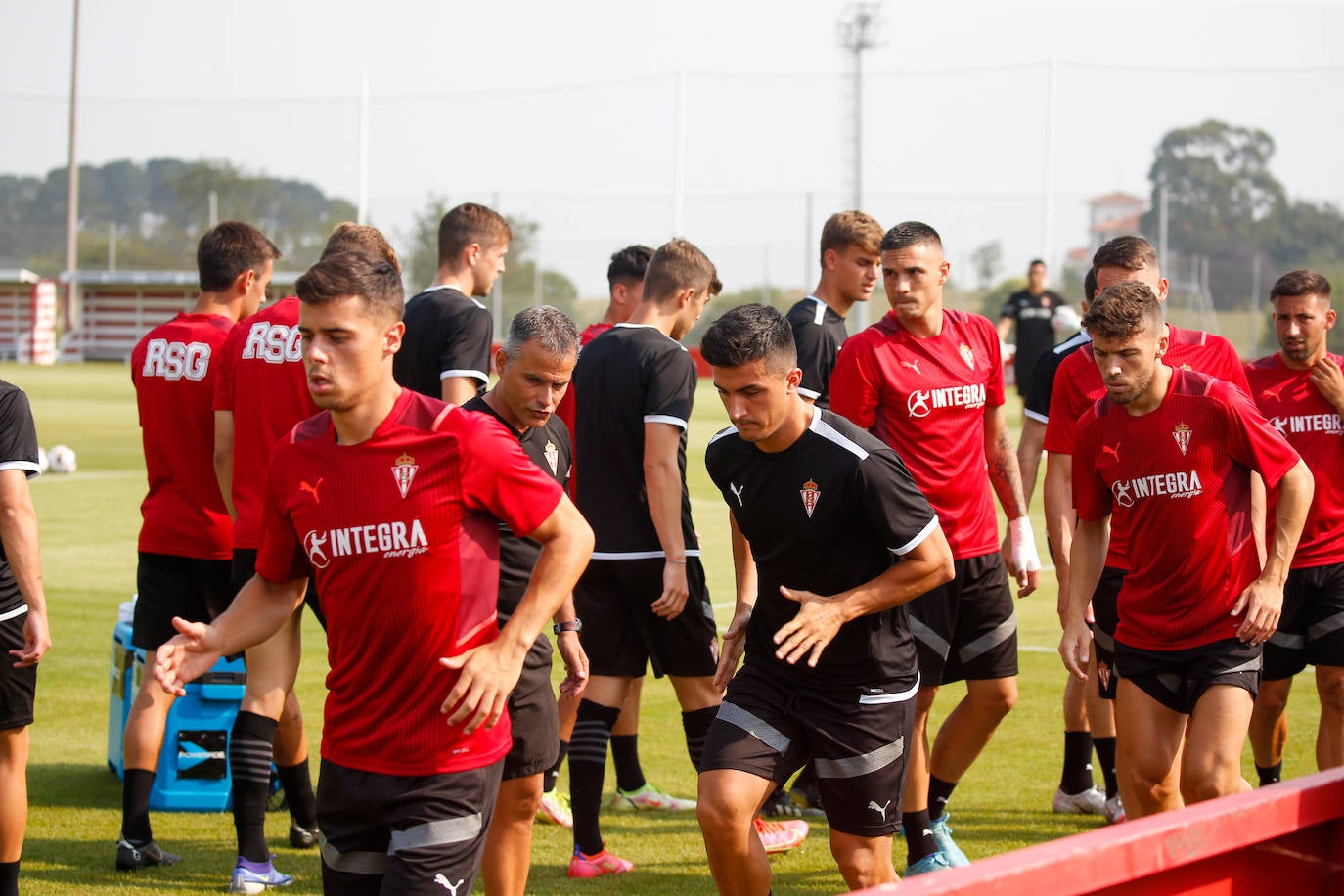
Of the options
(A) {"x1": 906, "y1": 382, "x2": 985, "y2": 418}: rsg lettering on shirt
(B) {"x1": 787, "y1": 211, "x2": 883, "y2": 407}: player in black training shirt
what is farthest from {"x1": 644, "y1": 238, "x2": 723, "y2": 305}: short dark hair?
(A) {"x1": 906, "y1": 382, "x2": 985, "y2": 418}: rsg lettering on shirt

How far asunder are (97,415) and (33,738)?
2288 cm

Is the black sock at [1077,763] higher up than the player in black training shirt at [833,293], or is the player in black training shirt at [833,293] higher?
the player in black training shirt at [833,293]

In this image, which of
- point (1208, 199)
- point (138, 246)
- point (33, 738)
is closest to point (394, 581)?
point (33, 738)

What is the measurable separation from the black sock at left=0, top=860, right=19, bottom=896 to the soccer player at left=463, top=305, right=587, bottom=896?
1621 mm

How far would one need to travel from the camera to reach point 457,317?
6168mm

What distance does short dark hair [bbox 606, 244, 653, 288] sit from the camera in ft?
25.4

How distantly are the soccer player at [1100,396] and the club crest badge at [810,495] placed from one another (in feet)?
5.56

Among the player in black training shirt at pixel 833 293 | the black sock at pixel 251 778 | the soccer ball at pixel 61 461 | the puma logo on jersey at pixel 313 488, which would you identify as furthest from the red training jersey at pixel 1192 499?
the soccer ball at pixel 61 461

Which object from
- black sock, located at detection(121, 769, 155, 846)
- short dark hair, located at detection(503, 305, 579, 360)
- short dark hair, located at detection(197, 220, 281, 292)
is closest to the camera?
short dark hair, located at detection(503, 305, 579, 360)

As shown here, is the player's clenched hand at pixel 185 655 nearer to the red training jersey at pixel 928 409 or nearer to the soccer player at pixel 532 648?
the soccer player at pixel 532 648

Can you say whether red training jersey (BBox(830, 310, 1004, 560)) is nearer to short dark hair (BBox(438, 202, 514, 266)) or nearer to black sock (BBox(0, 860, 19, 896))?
short dark hair (BBox(438, 202, 514, 266))

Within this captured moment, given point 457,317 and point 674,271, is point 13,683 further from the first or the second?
point 674,271

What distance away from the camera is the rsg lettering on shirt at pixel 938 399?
5.72 metres

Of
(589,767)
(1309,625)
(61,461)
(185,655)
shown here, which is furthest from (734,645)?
(61,461)
